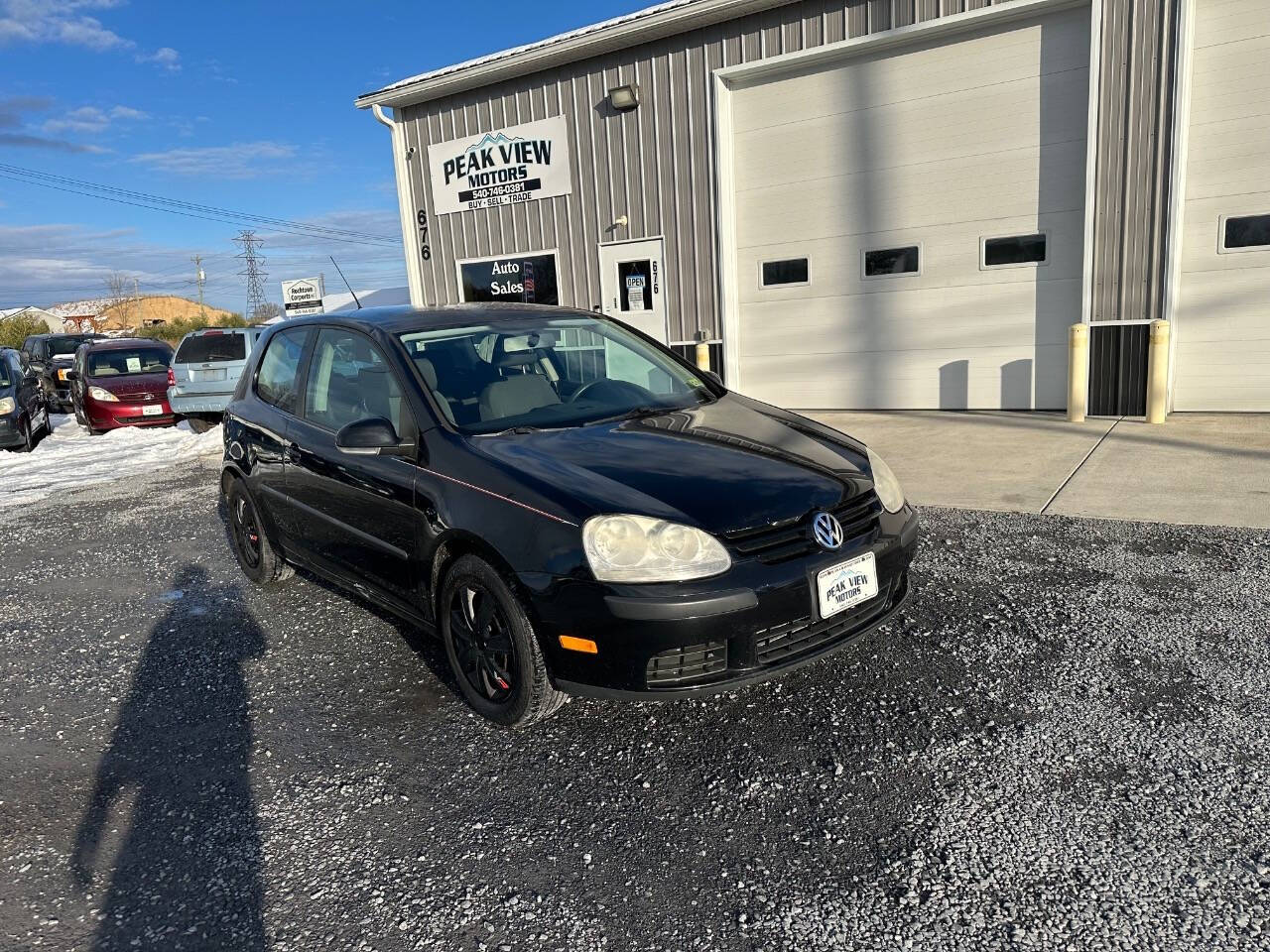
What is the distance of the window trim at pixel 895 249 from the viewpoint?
9.59m

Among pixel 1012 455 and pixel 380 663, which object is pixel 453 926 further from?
pixel 1012 455

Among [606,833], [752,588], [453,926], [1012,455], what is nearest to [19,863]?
[453,926]

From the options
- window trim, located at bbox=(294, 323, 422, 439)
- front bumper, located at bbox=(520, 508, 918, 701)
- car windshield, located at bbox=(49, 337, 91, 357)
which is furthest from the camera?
car windshield, located at bbox=(49, 337, 91, 357)

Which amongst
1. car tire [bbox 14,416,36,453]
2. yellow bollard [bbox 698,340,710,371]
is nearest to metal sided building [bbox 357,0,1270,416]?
yellow bollard [bbox 698,340,710,371]

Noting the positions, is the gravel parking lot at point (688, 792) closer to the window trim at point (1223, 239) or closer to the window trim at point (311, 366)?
the window trim at point (311, 366)

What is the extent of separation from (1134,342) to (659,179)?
5.69 metres

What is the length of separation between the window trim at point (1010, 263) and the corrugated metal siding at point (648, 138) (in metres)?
2.37

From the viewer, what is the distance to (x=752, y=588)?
8.96 feet

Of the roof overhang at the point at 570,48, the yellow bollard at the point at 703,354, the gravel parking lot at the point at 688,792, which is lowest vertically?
the gravel parking lot at the point at 688,792

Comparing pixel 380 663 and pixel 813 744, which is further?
pixel 380 663

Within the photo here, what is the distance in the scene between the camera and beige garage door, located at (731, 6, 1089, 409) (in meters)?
8.74

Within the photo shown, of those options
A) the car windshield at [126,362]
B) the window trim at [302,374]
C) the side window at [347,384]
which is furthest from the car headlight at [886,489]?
the car windshield at [126,362]

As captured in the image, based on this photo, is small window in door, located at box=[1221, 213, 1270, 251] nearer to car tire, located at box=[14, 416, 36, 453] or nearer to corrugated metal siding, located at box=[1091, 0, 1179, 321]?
corrugated metal siding, located at box=[1091, 0, 1179, 321]

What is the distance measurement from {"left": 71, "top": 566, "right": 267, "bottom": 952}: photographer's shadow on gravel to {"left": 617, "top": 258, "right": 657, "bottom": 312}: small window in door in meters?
8.06
